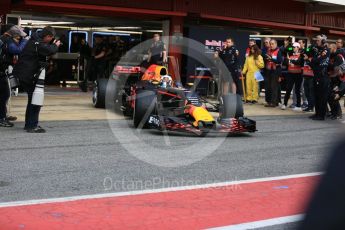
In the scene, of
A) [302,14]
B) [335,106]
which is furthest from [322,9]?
[335,106]

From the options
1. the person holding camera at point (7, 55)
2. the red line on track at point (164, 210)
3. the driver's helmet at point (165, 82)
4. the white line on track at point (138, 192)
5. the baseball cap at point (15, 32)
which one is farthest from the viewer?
the driver's helmet at point (165, 82)

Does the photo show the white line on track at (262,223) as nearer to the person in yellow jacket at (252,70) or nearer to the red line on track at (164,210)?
the red line on track at (164,210)

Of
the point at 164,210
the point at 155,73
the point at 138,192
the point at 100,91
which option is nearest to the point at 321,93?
the point at 155,73

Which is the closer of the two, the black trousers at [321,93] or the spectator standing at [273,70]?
the black trousers at [321,93]

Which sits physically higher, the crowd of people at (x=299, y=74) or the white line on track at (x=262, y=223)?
the crowd of people at (x=299, y=74)

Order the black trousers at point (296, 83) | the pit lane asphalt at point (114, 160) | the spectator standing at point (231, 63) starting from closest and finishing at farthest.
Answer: the pit lane asphalt at point (114, 160) < the black trousers at point (296, 83) < the spectator standing at point (231, 63)

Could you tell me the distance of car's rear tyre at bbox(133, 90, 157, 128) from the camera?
9.27 metres

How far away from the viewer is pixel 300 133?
1047cm

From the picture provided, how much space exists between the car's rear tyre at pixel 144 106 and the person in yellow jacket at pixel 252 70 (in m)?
6.66

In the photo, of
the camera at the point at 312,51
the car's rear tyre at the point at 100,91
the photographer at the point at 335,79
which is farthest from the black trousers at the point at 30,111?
the photographer at the point at 335,79

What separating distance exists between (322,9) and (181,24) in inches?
270

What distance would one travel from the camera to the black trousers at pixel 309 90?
543 inches

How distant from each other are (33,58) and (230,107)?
3.38 meters

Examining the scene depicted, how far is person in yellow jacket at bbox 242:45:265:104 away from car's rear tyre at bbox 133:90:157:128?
262 inches
